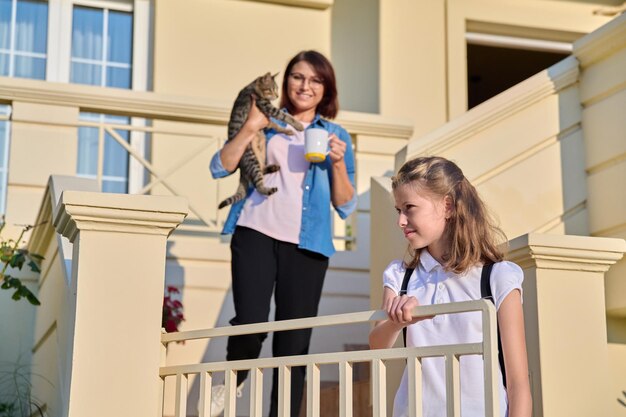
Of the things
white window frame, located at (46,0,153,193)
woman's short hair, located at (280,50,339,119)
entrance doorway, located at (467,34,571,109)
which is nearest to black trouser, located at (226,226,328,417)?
woman's short hair, located at (280,50,339,119)

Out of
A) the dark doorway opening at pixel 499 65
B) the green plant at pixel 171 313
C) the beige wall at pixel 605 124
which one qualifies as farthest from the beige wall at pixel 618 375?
the dark doorway opening at pixel 499 65

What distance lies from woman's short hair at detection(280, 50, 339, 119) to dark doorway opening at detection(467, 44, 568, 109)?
7195 mm

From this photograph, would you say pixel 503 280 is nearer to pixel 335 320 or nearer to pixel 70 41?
pixel 335 320

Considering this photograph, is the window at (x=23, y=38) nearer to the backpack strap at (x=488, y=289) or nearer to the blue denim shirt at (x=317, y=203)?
the blue denim shirt at (x=317, y=203)

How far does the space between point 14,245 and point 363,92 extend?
3.92 metres

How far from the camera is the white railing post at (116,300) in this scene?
126 inches

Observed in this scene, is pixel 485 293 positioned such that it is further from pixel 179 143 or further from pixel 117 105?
pixel 179 143

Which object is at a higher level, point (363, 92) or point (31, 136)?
point (363, 92)

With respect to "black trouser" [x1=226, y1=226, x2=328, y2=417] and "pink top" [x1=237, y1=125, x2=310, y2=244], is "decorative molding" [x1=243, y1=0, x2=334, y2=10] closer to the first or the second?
"pink top" [x1=237, y1=125, x2=310, y2=244]

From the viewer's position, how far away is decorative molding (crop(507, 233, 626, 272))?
3793 mm

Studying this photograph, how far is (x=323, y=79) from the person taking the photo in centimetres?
489

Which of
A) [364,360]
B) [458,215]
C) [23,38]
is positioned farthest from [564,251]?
[23,38]

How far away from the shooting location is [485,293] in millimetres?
2871

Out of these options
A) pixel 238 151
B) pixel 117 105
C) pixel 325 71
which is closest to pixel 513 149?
pixel 325 71
